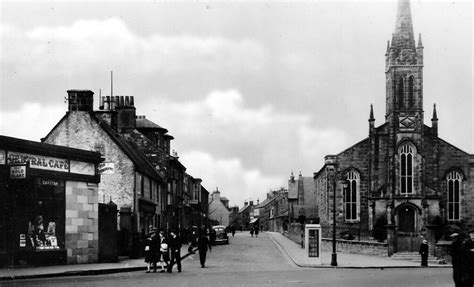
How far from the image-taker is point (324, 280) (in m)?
21.2

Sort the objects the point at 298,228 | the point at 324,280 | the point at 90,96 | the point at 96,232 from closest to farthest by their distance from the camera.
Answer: the point at 324,280
the point at 96,232
the point at 90,96
the point at 298,228

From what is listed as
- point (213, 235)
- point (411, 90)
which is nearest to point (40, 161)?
point (213, 235)

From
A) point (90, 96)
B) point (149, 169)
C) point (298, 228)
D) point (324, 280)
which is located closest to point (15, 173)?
point (324, 280)

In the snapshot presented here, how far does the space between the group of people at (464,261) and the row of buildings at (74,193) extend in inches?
621

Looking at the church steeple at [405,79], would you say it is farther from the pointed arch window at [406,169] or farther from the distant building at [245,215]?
the distant building at [245,215]

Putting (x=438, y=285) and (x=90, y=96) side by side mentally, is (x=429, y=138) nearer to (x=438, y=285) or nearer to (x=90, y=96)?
(x=90, y=96)

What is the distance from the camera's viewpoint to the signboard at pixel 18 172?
24500 mm

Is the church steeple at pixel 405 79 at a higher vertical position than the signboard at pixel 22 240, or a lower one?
higher

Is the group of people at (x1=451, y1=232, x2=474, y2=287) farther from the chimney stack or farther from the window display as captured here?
the chimney stack

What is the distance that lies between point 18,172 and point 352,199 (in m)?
42.3

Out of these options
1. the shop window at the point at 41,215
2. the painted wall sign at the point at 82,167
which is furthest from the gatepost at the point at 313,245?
the shop window at the point at 41,215

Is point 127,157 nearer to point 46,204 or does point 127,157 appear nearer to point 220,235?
point 46,204

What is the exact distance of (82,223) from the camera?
29.1 m

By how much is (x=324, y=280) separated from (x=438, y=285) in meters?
3.42
